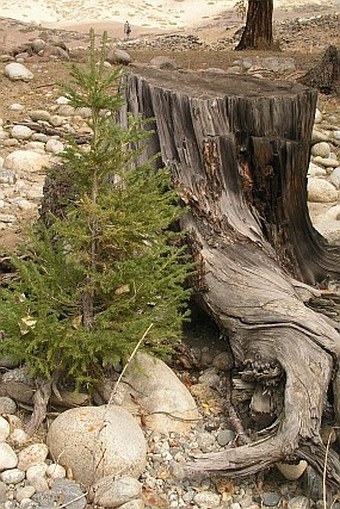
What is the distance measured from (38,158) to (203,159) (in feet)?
8.62

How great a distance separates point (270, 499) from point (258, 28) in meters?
9.77

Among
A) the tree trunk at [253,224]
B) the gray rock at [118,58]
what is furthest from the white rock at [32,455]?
the gray rock at [118,58]

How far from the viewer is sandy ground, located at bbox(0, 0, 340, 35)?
22.5 meters

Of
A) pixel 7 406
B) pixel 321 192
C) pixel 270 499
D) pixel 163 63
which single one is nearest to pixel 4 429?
pixel 7 406

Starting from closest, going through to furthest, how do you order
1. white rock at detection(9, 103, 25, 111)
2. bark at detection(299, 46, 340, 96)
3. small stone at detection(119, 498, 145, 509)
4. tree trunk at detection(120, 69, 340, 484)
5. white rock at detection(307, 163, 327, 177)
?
small stone at detection(119, 498, 145, 509) < tree trunk at detection(120, 69, 340, 484) < white rock at detection(307, 163, 327, 177) < white rock at detection(9, 103, 25, 111) < bark at detection(299, 46, 340, 96)

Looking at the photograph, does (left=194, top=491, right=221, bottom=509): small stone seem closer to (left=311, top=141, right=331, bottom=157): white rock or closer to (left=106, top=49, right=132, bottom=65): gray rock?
(left=311, top=141, right=331, bottom=157): white rock

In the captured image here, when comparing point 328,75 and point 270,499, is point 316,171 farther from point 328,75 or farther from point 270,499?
point 270,499

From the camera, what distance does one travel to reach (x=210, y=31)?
19641 mm

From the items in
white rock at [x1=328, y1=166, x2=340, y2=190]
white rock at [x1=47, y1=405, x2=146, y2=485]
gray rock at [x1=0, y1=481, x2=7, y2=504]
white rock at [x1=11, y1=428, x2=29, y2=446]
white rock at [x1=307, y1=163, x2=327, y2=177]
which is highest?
white rock at [x1=47, y1=405, x2=146, y2=485]

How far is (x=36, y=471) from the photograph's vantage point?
120 inches

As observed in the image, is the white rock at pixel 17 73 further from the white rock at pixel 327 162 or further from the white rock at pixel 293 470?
the white rock at pixel 293 470

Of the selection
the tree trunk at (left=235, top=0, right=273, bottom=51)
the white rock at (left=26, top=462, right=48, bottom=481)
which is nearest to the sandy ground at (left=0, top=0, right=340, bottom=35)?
the tree trunk at (left=235, top=0, right=273, bottom=51)

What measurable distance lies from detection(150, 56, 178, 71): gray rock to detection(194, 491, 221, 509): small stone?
281 inches

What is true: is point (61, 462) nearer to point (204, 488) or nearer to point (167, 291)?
point (204, 488)
